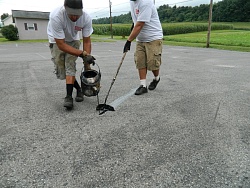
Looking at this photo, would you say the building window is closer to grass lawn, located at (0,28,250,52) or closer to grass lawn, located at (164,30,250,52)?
grass lawn, located at (0,28,250,52)

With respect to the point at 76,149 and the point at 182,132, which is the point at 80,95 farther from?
the point at 182,132

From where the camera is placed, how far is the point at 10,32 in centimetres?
2580

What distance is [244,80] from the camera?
15.4 feet

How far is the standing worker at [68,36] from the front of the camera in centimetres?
264

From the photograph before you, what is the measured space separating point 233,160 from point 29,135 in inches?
79.5

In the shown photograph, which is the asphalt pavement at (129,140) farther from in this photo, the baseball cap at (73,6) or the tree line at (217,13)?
the tree line at (217,13)

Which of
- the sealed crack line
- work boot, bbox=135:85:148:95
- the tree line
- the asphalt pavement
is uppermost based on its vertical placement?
the tree line

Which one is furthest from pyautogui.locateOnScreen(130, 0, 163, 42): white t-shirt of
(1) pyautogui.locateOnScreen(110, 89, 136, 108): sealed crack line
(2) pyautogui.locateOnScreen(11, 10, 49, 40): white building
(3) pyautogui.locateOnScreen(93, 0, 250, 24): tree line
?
(3) pyautogui.locateOnScreen(93, 0, 250, 24): tree line

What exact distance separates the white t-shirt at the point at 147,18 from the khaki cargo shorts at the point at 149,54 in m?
0.09

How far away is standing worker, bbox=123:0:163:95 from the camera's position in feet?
10.7

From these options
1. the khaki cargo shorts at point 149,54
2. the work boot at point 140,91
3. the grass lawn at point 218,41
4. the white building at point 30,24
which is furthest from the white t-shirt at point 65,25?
the white building at point 30,24

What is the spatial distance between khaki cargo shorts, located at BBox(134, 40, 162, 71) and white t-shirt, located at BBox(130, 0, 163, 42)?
3.4 inches

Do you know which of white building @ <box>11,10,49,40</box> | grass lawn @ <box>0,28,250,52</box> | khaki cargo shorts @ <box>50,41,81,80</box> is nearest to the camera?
khaki cargo shorts @ <box>50,41,81,80</box>

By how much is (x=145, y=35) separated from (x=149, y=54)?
0.33m
